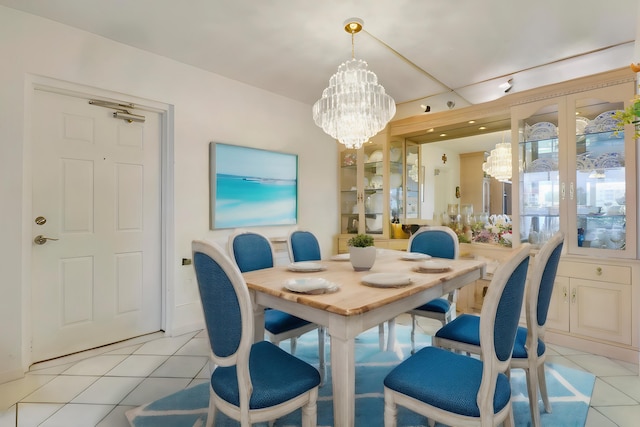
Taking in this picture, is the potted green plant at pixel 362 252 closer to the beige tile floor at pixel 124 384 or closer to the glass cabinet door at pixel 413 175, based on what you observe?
the beige tile floor at pixel 124 384

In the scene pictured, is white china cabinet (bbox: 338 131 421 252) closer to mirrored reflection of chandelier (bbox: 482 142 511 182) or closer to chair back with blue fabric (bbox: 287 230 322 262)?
mirrored reflection of chandelier (bbox: 482 142 511 182)

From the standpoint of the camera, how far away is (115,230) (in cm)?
269

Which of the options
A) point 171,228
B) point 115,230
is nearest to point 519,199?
point 171,228

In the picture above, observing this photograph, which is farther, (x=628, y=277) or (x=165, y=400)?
(x=628, y=277)

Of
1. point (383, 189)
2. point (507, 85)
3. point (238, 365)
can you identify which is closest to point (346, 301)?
point (238, 365)

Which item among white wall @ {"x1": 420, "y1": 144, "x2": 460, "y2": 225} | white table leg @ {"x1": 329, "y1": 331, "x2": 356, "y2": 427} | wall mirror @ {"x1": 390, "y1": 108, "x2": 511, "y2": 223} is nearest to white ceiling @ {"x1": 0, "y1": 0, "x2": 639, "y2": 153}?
wall mirror @ {"x1": 390, "y1": 108, "x2": 511, "y2": 223}

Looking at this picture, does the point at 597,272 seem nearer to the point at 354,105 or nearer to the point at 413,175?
the point at 413,175

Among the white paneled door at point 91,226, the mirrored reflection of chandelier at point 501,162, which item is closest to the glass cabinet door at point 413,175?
the mirrored reflection of chandelier at point 501,162

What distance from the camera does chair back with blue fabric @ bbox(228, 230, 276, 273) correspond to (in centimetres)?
221

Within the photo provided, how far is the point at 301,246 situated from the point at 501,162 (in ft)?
7.80

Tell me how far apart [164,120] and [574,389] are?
370 cm

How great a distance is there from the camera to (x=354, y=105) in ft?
7.28

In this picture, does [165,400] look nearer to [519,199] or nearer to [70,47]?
[70,47]

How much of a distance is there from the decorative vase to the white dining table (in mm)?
51
